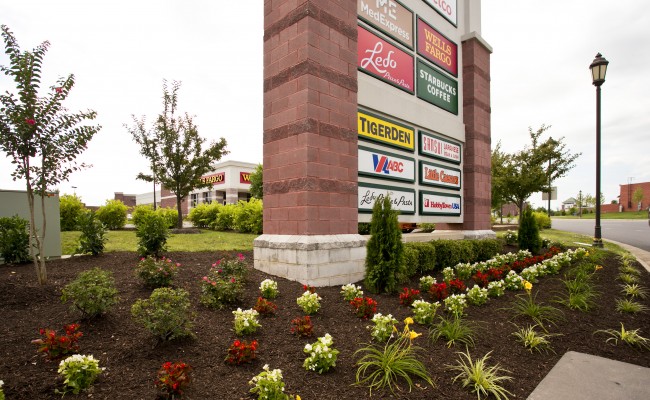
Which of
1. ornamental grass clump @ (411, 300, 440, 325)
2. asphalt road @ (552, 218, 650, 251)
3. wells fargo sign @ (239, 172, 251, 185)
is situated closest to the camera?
ornamental grass clump @ (411, 300, 440, 325)

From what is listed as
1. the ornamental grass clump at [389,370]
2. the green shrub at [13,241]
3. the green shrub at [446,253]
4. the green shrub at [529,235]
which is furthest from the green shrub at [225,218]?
the ornamental grass clump at [389,370]

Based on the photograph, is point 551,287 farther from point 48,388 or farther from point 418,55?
point 48,388

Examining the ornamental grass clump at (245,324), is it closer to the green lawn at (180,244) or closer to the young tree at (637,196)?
the green lawn at (180,244)

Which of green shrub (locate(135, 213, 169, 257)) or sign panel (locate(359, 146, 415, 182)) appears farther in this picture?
sign panel (locate(359, 146, 415, 182))

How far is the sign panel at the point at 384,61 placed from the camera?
310 inches

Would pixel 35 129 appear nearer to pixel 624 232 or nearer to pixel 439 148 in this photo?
pixel 439 148

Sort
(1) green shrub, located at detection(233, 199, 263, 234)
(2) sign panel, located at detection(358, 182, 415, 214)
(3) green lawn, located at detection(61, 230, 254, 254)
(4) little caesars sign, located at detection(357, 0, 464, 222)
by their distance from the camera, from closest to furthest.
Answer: (2) sign panel, located at detection(358, 182, 415, 214) < (4) little caesars sign, located at detection(357, 0, 464, 222) < (3) green lawn, located at detection(61, 230, 254, 254) < (1) green shrub, located at detection(233, 199, 263, 234)

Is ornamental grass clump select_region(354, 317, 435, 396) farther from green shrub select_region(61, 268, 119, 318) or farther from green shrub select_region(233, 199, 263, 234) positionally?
green shrub select_region(233, 199, 263, 234)

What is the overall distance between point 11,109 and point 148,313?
3685 mm

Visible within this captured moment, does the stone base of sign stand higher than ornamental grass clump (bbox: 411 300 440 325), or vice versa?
the stone base of sign

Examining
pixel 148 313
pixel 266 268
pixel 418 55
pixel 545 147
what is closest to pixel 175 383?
pixel 148 313

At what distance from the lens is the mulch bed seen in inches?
115

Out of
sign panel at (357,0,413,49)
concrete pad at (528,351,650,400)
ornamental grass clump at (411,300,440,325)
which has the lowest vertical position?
concrete pad at (528,351,650,400)

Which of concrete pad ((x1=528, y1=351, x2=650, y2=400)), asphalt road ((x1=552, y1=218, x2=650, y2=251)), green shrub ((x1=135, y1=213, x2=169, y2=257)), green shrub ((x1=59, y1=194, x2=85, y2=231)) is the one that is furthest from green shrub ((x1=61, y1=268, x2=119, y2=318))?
asphalt road ((x1=552, y1=218, x2=650, y2=251))
